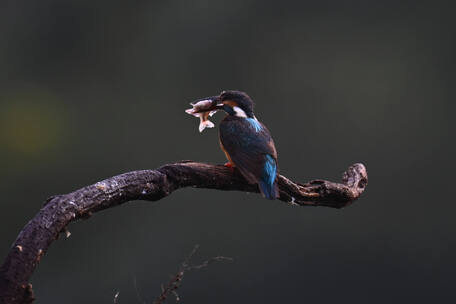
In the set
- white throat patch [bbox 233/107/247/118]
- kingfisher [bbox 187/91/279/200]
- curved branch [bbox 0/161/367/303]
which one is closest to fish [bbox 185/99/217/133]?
kingfisher [bbox 187/91/279/200]

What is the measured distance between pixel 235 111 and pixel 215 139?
5.03 meters

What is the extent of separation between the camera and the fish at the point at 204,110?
9.50 ft

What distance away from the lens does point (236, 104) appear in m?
3.03

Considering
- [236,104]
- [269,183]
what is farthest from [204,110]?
[269,183]

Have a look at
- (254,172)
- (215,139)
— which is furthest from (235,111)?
(215,139)

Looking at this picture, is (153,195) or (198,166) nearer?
(153,195)

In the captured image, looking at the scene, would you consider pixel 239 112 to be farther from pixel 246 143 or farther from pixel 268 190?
pixel 268 190

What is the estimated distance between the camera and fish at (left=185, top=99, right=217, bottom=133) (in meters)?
2.89

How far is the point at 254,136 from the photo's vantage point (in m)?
2.85

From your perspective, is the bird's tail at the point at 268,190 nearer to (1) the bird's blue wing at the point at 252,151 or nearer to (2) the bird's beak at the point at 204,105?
(1) the bird's blue wing at the point at 252,151

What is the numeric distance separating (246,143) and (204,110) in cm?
31

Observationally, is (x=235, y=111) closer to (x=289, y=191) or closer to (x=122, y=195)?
(x=289, y=191)

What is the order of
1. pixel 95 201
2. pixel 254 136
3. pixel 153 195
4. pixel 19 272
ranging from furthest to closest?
pixel 254 136
pixel 153 195
pixel 95 201
pixel 19 272

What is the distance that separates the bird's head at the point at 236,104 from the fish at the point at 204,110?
6 centimetres
